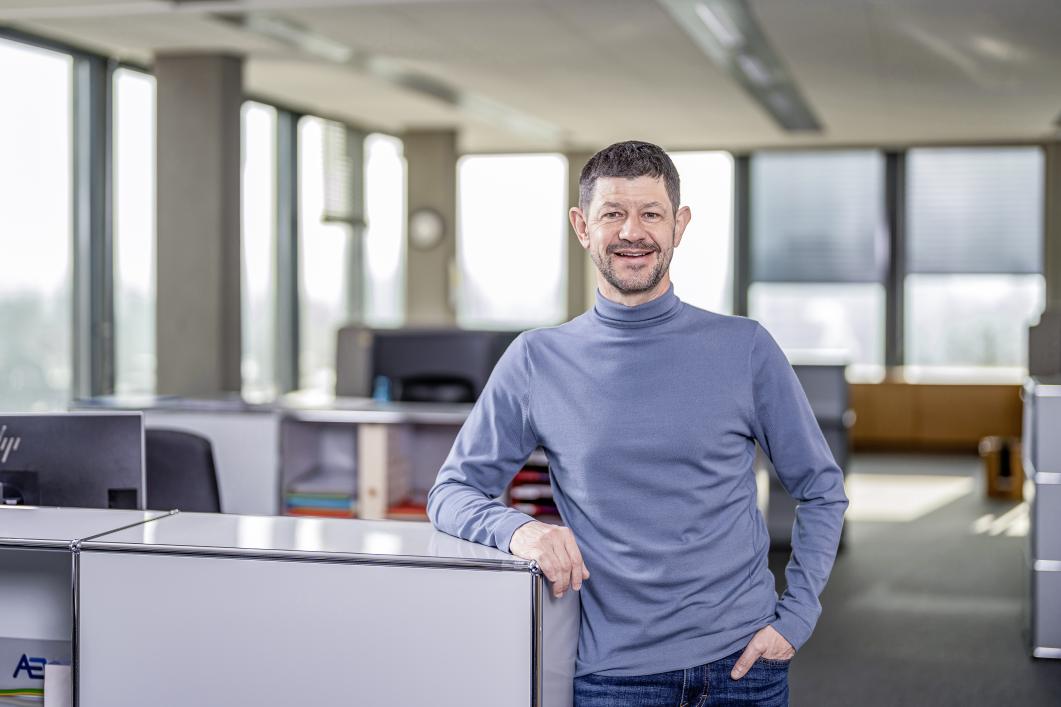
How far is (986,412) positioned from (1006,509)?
3.01 metres

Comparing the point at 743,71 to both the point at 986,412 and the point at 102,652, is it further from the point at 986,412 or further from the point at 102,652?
the point at 102,652

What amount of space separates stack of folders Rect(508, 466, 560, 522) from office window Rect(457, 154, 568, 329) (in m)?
8.00

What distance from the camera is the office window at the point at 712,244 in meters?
12.5

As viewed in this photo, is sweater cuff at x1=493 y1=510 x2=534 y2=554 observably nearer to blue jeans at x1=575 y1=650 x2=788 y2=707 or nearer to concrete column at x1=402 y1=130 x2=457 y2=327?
blue jeans at x1=575 y1=650 x2=788 y2=707

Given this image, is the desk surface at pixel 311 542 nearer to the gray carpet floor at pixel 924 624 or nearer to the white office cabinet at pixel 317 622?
the white office cabinet at pixel 317 622

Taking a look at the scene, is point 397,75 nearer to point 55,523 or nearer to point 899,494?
point 899,494

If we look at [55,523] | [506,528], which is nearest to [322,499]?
[55,523]

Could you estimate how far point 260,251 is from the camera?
987 centimetres

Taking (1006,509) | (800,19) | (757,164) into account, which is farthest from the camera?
(757,164)

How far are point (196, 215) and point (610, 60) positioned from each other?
9.11ft

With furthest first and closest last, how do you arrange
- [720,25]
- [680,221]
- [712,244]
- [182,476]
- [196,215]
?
[712,244]
[196,215]
[720,25]
[182,476]
[680,221]

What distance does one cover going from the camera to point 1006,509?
27.8 ft

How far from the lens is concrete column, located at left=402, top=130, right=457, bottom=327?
11.3m

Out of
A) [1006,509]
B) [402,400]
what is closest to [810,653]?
[402,400]
